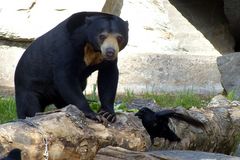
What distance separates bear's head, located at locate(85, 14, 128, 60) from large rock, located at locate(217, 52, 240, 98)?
3968 millimetres

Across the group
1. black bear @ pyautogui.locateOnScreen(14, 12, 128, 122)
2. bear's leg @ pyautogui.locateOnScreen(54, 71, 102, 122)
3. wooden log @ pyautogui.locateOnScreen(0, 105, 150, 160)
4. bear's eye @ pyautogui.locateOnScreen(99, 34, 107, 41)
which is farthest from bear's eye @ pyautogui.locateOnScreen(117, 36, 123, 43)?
wooden log @ pyautogui.locateOnScreen(0, 105, 150, 160)

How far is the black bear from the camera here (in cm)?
521

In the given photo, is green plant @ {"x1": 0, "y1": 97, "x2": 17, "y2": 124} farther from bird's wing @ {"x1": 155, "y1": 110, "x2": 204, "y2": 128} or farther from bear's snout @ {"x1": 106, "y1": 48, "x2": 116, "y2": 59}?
bird's wing @ {"x1": 155, "y1": 110, "x2": 204, "y2": 128}

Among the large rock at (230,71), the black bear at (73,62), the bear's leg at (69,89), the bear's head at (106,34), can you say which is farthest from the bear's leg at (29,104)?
the large rock at (230,71)

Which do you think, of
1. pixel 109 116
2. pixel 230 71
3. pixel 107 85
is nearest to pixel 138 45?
pixel 230 71

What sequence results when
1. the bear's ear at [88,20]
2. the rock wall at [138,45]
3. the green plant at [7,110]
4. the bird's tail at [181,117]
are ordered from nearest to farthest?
1. the bird's tail at [181,117]
2. the bear's ear at [88,20]
3. the green plant at [7,110]
4. the rock wall at [138,45]

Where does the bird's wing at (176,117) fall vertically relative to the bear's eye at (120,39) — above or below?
below

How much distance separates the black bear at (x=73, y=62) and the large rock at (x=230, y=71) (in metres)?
3.90

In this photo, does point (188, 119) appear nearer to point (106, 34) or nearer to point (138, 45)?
point (106, 34)

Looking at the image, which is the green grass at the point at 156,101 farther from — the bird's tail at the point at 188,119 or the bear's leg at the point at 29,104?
the bird's tail at the point at 188,119

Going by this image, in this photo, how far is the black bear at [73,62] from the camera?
17.1ft

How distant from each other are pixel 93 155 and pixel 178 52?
22.7 ft

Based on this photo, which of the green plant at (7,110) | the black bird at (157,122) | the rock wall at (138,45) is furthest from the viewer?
the rock wall at (138,45)

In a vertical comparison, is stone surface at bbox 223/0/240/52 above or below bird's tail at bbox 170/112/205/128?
above
